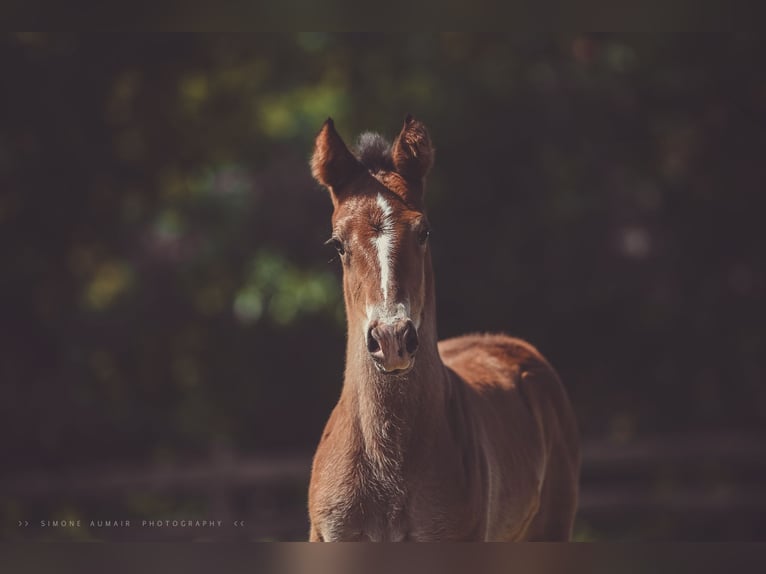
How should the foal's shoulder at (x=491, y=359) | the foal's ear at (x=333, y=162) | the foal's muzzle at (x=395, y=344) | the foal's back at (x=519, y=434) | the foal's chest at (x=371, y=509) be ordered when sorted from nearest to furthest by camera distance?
the foal's muzzle at (x=395, y=344)
the foal's chest at (x=371, y=509)
the foal's ear at (x=333, y=162)
the foal's back at (x=519, y=434)
the foal's shoulder at (x=491, y=359)

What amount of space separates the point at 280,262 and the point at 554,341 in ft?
9.74

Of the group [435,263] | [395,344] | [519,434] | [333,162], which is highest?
[435,263]

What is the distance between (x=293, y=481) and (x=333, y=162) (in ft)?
21.7

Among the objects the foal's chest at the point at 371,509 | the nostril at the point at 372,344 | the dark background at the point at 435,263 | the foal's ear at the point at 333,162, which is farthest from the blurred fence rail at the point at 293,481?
the nostril at the point at 372,344

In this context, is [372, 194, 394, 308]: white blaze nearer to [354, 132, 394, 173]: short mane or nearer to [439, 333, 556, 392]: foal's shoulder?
[354, 132, 394, 173]: short mane

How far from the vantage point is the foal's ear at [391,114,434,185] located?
3760mm

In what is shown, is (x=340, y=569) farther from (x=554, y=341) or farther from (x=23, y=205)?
(x=23, y=205)

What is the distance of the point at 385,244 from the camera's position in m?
3.39

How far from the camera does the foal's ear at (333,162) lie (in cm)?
375

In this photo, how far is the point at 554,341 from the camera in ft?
32.9

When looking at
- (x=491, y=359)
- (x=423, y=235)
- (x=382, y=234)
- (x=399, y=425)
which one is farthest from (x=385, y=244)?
(x=491, y=359)

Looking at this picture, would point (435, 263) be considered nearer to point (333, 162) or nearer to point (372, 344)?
point (333, 162)

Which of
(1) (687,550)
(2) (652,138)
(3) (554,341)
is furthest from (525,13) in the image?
(2) (652,138)

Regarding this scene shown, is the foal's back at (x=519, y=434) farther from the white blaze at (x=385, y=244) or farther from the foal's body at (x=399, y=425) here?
the white blaze at (x=385, y=244)
